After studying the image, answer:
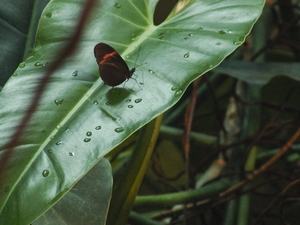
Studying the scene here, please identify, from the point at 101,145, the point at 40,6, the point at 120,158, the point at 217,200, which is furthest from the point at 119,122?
the point at 120,158

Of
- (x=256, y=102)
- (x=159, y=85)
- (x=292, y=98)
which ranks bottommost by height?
(x=292, y=98)

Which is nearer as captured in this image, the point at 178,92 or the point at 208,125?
the point at 178,92

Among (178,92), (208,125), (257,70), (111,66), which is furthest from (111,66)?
(208,125)

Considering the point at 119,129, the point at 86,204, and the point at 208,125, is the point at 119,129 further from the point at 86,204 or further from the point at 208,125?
the point at 208,125

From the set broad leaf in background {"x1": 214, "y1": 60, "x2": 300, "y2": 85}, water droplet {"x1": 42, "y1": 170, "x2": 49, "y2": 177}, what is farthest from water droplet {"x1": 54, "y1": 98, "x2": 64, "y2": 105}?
broad leaf in background {"x1": 214, "y1": 60, "x2": 300, "y2": 85}

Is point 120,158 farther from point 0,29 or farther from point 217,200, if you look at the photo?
point 0,29

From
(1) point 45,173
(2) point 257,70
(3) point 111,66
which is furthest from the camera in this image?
(2) point 257,70

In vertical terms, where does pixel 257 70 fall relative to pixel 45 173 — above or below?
below
